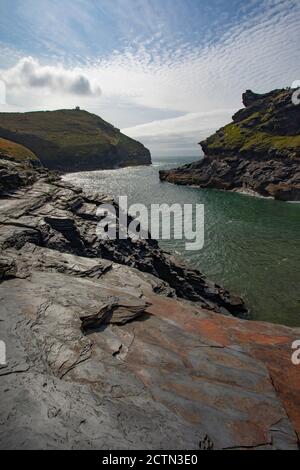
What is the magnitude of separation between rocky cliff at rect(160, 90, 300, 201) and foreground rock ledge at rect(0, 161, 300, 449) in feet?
331

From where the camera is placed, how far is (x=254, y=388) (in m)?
14.3

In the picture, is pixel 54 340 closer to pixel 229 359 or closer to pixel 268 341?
pixel 229 359

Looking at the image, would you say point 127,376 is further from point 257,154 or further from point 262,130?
point 262,130

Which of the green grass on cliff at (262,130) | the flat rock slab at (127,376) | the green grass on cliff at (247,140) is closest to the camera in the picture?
the flat rock slab at (127,376)

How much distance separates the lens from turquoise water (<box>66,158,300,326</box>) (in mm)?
39250

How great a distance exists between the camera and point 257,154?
137875mm

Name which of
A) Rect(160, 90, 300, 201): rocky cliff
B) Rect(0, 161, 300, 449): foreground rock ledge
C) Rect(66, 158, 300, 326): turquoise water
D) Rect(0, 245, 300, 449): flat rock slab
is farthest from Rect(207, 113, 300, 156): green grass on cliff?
Rect(0, 245, 300, 449): flat rock slab

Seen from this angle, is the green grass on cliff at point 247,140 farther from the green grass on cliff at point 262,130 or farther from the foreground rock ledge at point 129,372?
the foreground rock ledge at point 129,372

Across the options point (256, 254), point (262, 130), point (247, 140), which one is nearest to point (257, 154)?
point (247, 140)

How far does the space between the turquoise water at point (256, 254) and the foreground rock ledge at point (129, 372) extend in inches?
627

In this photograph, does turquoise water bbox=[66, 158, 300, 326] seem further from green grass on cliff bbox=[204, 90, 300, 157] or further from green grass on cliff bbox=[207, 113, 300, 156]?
green grass on cliff bbox=[204, 90, 300, 157]

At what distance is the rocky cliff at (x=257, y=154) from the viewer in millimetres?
117250

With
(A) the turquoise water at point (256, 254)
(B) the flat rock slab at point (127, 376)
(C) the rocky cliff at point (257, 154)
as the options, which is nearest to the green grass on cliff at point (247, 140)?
(C) the rocky cliff at point (257, 154)

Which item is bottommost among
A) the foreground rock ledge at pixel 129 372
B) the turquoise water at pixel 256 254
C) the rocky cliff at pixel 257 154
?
the turquoise water at pixel 256 254
